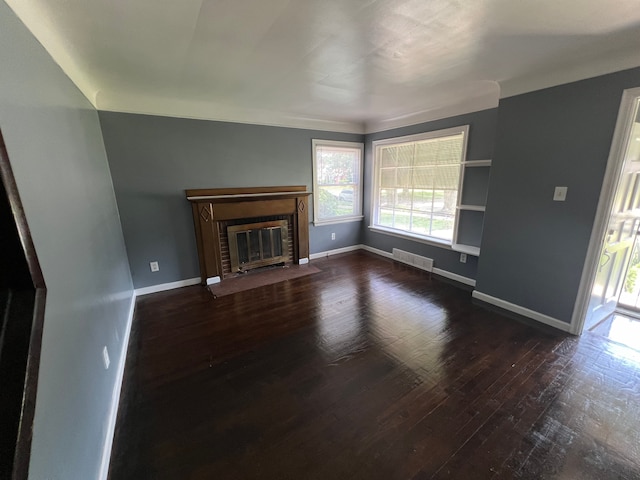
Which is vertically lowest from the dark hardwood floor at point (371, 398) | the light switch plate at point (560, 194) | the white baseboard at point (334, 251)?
the dark hardwood floor at point (371, 398)

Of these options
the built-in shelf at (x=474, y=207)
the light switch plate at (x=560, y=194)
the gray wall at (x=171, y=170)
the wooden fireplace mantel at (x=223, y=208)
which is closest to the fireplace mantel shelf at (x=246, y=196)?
the wooden fireplace mantel at (x=223, y=208)

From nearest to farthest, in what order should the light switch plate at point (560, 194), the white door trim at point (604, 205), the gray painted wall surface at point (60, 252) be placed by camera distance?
the gray painted wall surface at point (60, 252), the white door trim at point (604, 205), the light switch plate at point (560, 194)

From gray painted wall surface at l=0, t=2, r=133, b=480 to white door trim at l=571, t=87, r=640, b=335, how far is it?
3414mm

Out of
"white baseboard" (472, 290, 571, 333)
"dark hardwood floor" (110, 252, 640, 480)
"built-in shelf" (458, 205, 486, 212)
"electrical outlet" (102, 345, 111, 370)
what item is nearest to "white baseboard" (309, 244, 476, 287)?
"white baseboard" (472, 290, 571, 333)

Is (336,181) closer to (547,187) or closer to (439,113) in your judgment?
(439,113)

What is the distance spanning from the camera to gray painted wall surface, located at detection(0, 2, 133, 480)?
2.89 feet

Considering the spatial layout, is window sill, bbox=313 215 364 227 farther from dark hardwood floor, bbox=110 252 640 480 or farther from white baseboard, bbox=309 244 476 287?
dark hardwood floor, bbox=110 252 640 480

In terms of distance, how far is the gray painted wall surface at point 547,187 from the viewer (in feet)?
6.89

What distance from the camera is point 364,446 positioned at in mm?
1452

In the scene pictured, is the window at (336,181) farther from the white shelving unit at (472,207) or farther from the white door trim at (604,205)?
the white door trim at (604,205)

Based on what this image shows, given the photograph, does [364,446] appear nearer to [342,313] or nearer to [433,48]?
[342,313]

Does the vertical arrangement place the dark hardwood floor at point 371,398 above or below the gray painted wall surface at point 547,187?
below

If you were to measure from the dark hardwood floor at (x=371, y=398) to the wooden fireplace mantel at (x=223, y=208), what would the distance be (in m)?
0.87

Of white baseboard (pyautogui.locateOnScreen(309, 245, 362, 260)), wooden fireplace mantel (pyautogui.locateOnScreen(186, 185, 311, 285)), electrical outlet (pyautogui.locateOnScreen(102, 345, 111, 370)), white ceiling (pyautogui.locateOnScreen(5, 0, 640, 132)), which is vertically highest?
white ceiling (pyautogui.locateOnScreen(5, 0, 640, 132))
